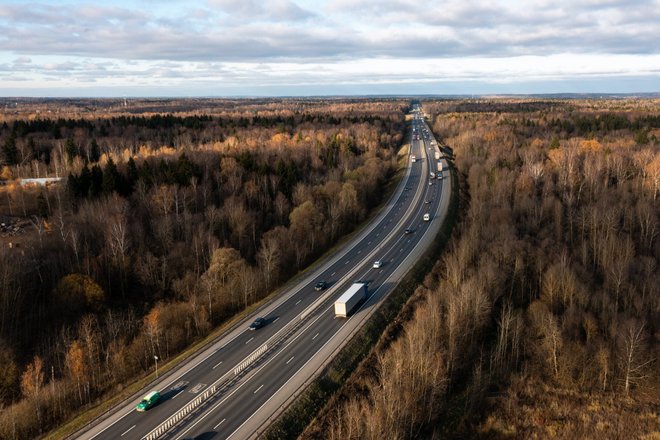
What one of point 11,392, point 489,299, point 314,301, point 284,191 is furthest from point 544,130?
point 11,392

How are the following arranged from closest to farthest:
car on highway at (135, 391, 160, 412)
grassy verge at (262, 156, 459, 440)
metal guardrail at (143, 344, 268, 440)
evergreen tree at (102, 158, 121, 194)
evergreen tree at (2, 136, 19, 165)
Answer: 1. metal guardrail at (143, 344, 268, 440)
2. grassy verge at (262, 156, 459, 440)
3. car on highway at (135, 391, 160, 412)
4. evergreen tree at (102, 158, 121, 194)
5. evergreen tree at (2, 136, 19, 165)

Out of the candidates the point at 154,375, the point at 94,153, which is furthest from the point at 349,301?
the point at 94,153

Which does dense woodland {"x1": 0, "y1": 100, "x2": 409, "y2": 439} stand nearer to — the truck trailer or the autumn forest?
the autumn forest

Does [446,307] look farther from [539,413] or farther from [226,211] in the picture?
[226,211]

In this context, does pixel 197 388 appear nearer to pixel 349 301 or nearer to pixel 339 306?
pixel 339 306

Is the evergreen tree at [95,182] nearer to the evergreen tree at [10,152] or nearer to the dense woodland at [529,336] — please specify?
the evergreen tree at [10,152]

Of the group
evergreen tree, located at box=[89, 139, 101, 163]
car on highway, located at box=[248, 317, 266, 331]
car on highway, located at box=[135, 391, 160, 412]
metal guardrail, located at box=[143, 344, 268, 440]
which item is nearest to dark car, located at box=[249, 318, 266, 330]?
car on highway, located at box=[248, 317, 266, 331]
